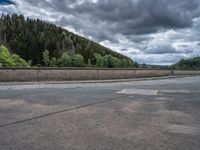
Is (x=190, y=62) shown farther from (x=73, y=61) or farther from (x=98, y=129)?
(x=98, y=129)

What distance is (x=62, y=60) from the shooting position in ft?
355

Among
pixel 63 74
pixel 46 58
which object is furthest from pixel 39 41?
pixel 63 74

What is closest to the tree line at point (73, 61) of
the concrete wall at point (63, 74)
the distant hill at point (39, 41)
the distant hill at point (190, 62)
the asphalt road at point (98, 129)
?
the distant hill at point (39, 41)

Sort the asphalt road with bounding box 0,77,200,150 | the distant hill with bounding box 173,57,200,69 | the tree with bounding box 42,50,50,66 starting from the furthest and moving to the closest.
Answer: the tree with bounding box 42,50,50,66, the distant hill with bounding box 173,57,200,69, the asphalt road with bounding box 0,77,200,150

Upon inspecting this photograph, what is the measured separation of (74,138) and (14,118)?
2.51m

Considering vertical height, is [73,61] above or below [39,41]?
below

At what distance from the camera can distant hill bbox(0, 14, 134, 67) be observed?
113188 millimetres

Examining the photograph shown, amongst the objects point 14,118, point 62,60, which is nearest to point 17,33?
point 62,60

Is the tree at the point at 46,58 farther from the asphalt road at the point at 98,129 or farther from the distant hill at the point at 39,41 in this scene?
the asphalt road at the point at 98,129

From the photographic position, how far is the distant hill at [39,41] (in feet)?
371

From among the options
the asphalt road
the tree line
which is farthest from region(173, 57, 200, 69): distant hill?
the asphalt road

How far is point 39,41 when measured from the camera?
117 meters

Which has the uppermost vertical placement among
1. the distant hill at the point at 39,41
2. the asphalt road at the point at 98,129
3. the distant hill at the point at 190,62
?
the distant hill at the point at 39,41

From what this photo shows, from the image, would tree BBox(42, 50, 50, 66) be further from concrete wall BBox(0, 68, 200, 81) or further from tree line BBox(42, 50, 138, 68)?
concrete wall BBox(0, 68, 200, 81)
